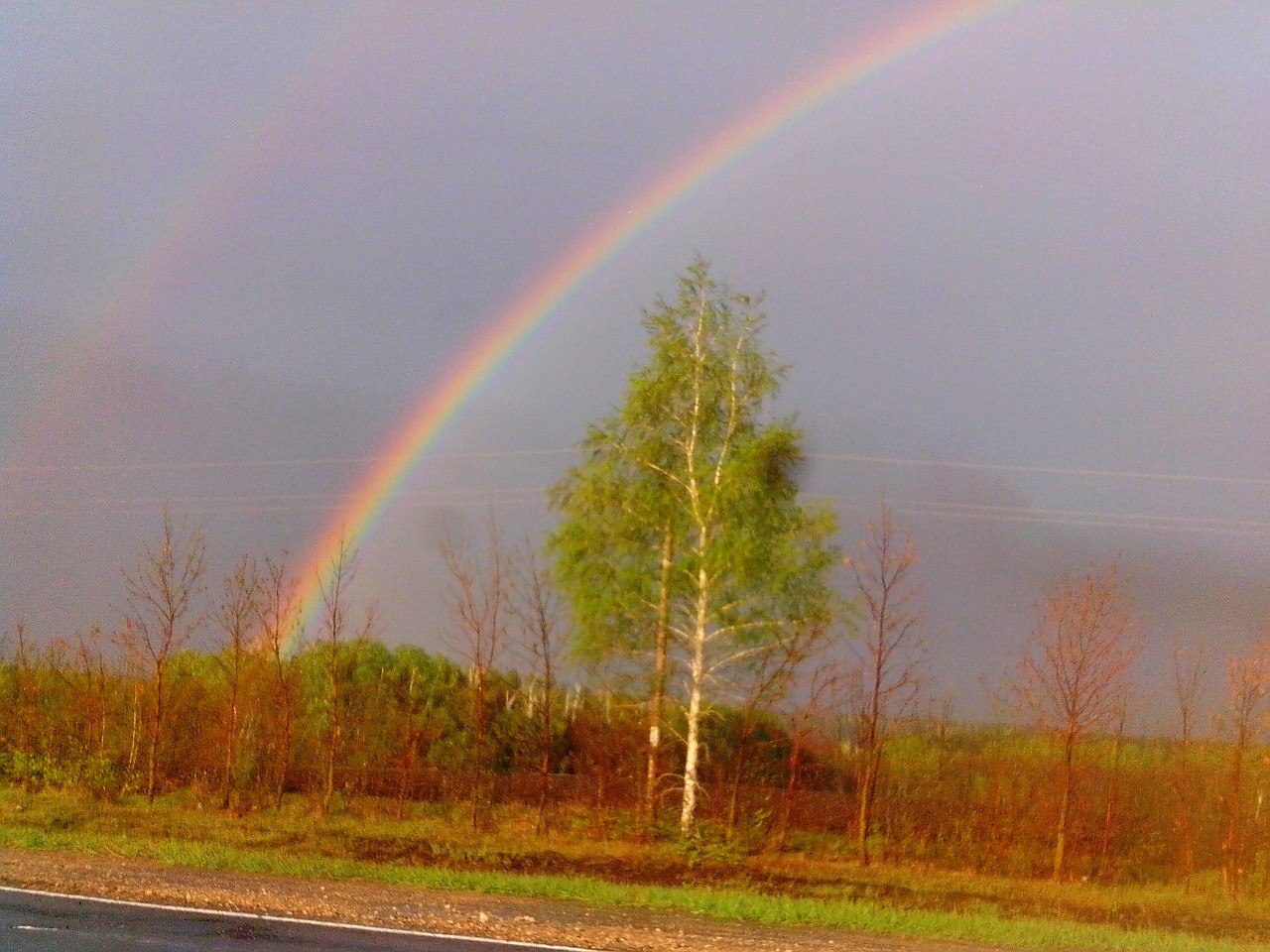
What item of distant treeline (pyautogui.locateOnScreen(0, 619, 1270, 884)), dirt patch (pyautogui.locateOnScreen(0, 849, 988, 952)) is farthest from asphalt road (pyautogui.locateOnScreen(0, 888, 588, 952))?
distant treeline (pyautogui.locateOnScreen(0, 619, 1270, 884))

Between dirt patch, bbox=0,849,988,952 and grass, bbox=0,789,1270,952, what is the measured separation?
778 millimetres

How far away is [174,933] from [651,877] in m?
8.75

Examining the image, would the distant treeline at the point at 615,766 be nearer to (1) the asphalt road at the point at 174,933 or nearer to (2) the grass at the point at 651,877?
(2) the grass at the point at 651,877

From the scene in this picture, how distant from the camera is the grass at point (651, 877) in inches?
606

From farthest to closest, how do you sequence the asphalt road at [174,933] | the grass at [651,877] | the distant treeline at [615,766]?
the distant treeline at [615,766], the grass at [651,877], the asphalt road at [174,933]

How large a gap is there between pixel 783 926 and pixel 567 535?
11498 millimetres

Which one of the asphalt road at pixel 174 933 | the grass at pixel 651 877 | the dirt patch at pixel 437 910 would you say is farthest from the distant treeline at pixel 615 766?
the asphalt road at pixel 174 933

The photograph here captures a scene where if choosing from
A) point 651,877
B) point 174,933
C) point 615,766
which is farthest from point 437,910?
point 615,766

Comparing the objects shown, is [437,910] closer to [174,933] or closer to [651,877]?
[174,933]

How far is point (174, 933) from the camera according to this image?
12.2 m

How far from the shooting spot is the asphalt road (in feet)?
37.4

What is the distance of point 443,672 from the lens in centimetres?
4125

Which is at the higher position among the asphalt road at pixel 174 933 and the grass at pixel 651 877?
the asphalt road at pixel 174 933

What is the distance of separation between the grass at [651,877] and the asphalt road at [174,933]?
3.52m
